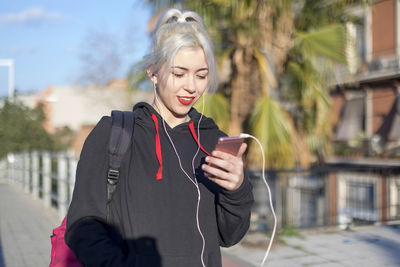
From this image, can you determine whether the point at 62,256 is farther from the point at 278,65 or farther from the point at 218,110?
the point at 278,65

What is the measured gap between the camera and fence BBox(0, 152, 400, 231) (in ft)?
23.6

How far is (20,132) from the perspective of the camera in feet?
58.7

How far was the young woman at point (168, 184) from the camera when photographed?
54.2 inches

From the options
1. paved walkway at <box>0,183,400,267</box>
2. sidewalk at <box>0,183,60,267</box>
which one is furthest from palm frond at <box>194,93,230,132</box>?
sidewalk at <box>0,183,60,267</box>

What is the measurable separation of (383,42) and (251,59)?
38.7ft

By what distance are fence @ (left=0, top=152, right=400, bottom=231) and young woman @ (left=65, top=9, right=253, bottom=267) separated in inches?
204

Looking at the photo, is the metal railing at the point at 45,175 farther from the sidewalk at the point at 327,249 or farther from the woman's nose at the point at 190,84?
the woman's nose at the point at 190,84

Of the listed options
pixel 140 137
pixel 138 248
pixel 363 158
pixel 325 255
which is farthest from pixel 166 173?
pixel 363 158

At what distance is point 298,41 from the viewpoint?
7.48 m

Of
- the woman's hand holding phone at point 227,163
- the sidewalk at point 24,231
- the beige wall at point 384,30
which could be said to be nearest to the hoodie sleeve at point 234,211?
the woman's hand holding phone at point 227,163

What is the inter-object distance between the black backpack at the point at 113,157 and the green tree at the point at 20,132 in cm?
1723

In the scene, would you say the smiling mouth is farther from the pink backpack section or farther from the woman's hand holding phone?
the pink backpack section

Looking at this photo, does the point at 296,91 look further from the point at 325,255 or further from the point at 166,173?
the point at 166,173

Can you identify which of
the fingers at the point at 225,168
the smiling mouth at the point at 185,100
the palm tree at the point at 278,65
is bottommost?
the fingers at the point at 225,168
